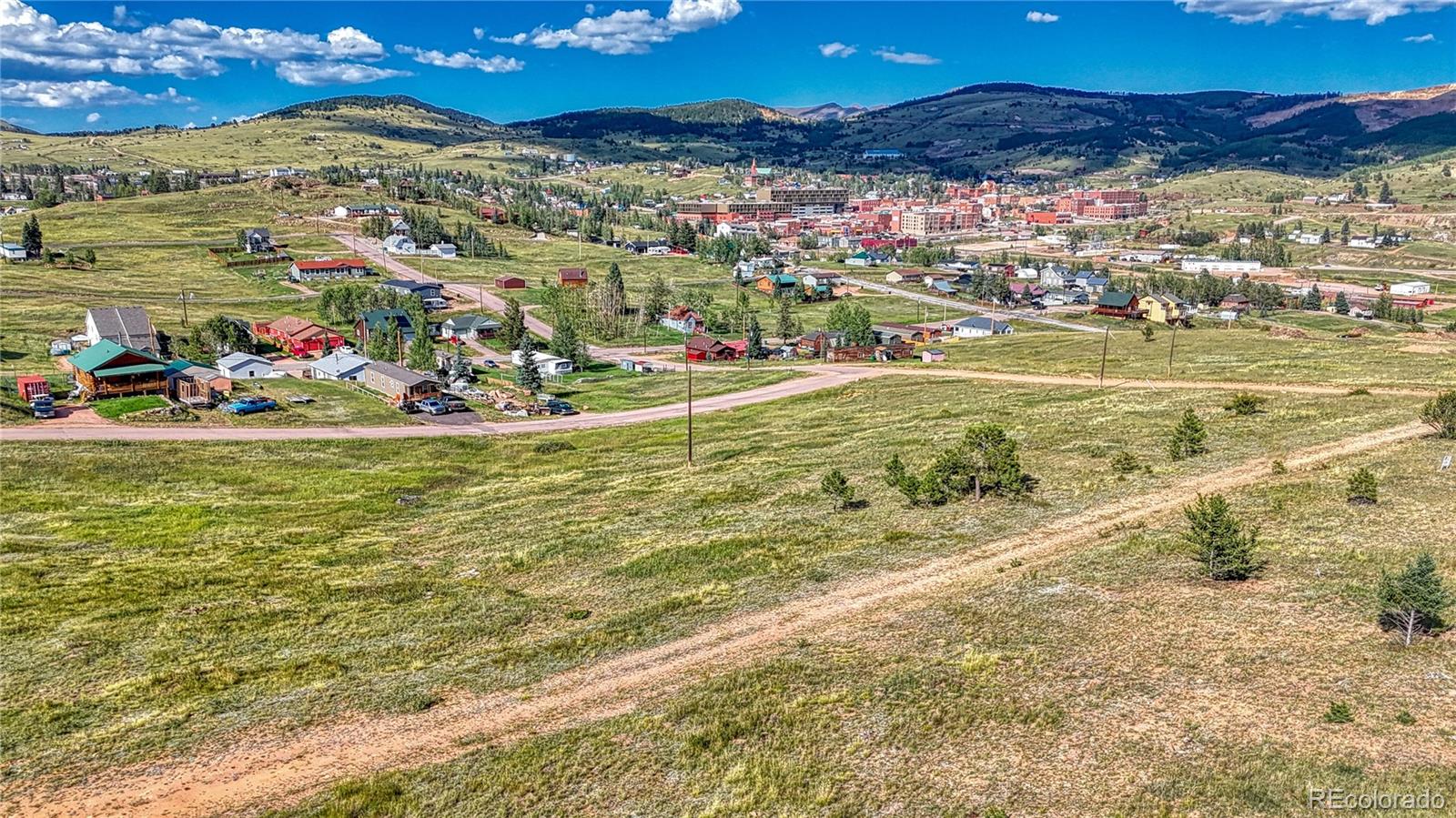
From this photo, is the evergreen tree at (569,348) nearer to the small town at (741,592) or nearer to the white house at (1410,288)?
the small town at (741,592)

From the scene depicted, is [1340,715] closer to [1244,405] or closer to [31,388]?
[1244,405]

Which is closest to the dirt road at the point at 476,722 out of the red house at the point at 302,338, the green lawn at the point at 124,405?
the green lawn at the point at 124,405

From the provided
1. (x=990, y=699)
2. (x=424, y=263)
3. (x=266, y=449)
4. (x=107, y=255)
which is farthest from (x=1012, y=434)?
(x=107, y=255)

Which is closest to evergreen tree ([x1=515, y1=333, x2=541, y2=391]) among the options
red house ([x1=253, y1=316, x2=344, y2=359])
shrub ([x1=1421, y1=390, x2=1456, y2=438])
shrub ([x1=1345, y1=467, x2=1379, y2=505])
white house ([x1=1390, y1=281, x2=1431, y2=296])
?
red house ([x1=253, y1=316, x2=344, y2=359])

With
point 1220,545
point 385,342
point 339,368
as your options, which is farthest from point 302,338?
point 1220,545

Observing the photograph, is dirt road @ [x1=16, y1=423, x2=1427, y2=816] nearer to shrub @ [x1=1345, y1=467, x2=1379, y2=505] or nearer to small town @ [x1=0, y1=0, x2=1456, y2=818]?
small town @ [x1=0, y1=0, x2=1456, y2=818]
